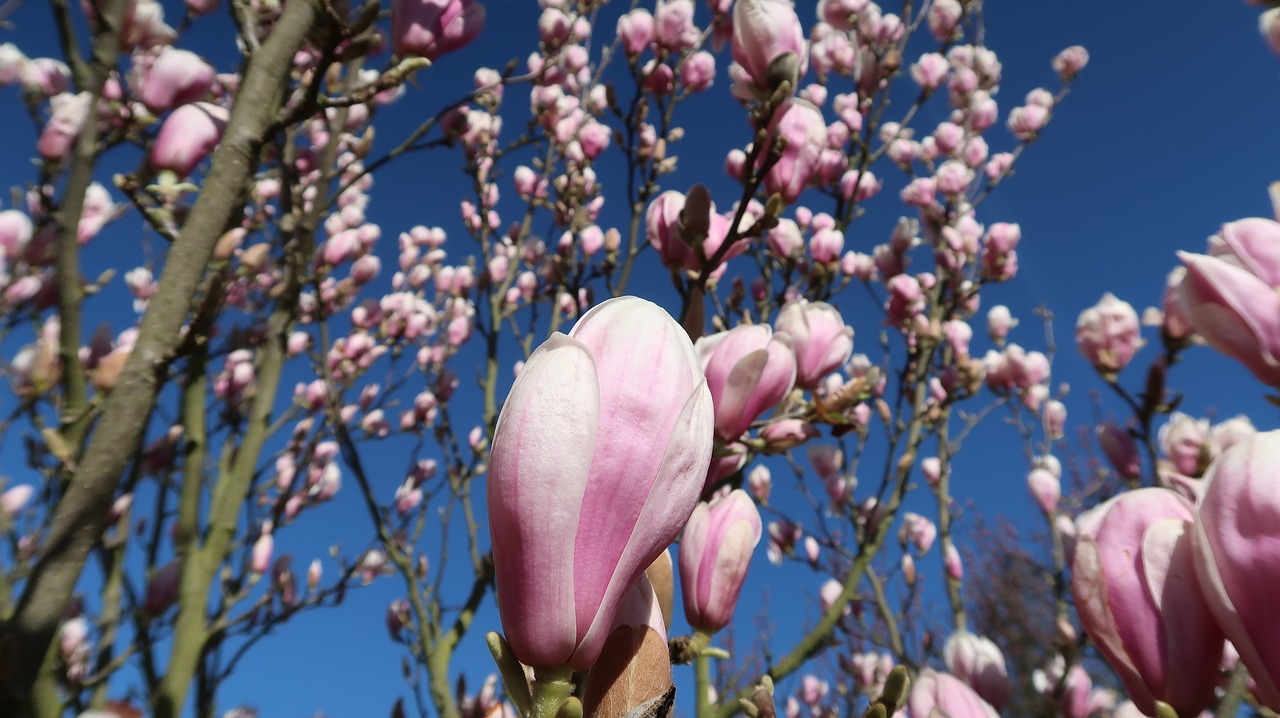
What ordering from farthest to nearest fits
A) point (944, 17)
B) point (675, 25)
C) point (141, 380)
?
point (944, 17)
point (675, 25)
point (141, 380)

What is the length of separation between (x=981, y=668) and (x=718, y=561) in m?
0.92

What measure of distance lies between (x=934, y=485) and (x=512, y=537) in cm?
293

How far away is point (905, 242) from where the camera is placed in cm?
268

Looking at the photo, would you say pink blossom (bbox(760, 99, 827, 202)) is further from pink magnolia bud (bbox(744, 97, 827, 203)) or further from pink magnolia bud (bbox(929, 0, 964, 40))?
pink magnolia bud (bbox(929, 0, 964, 40))

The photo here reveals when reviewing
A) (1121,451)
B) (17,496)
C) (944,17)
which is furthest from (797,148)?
(17,496)

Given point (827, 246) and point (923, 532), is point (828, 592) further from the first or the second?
point (827, 246)

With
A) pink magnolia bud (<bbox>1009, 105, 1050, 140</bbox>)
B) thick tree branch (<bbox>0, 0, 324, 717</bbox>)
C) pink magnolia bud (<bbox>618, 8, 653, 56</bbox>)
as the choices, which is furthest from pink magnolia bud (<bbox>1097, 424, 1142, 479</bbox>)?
pink magnolia bud (<bbox>1009, 105, 1050, 140</bbox>)

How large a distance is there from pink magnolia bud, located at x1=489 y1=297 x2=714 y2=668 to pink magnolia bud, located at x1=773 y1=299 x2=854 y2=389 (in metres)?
0.80

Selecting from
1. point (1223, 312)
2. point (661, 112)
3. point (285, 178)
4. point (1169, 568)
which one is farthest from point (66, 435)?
point (661, 112)

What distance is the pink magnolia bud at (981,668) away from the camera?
147 cm

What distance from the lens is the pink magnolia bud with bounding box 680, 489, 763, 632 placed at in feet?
3.00

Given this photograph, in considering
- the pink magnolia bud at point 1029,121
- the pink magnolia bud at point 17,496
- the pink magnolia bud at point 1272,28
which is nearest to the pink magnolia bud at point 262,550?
the pink magnolia bud at point 17,496

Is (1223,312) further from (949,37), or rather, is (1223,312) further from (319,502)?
(319,502)

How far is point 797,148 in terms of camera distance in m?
1.23
